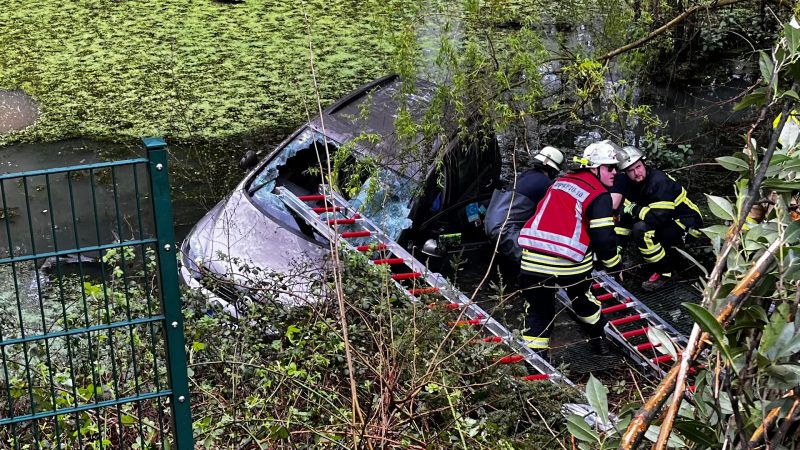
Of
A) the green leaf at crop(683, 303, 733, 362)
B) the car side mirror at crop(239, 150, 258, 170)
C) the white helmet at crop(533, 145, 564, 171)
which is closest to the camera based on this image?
the green leaf at crop(683, 303, 733, 362)

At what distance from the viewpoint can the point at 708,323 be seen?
50.8 inches

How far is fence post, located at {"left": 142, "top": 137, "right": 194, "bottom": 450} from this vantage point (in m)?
2.66

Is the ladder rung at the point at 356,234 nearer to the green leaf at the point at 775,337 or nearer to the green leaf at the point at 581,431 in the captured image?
the green leaf at the point at 581,431

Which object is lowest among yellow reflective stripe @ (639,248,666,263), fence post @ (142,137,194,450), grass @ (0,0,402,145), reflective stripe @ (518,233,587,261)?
grass @ (0,0,402,145)

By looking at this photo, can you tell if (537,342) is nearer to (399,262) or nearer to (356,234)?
(399,262)

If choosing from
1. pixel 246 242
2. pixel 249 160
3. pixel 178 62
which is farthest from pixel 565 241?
pixel 178 62

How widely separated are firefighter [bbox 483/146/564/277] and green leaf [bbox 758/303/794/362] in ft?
13.6

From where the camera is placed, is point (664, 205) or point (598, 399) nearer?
point (598, 399)

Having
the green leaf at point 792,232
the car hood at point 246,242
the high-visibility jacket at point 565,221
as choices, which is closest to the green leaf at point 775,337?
the green leaf at point 792,232

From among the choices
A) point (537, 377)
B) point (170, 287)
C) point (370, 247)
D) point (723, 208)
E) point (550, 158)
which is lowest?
point (537, 377)

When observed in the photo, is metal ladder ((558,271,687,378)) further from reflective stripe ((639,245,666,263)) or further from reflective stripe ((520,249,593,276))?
reflective stripe ((520,249,593,276))

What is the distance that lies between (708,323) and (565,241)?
154 inches

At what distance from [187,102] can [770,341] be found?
828cm

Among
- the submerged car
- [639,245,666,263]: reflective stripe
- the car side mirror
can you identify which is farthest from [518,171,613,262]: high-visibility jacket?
the car side mirror
